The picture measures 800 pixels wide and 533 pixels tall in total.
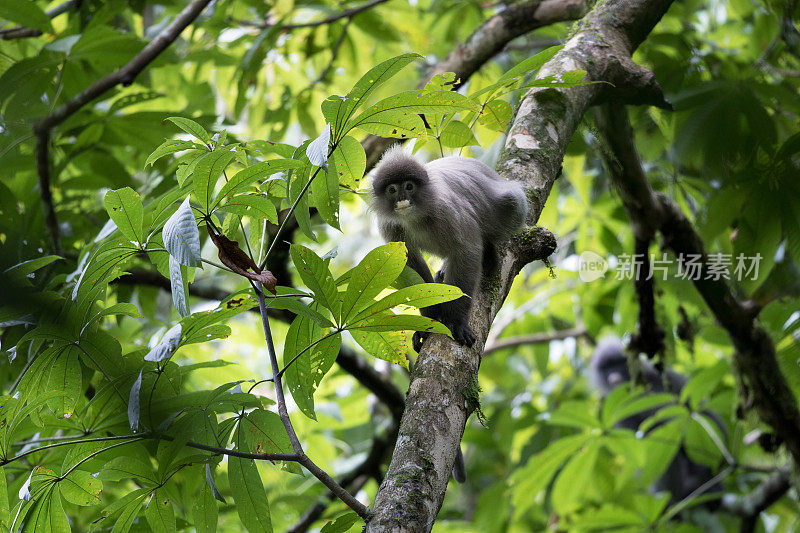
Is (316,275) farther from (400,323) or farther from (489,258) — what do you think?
(489,258)

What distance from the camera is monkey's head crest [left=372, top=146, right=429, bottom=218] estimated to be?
3088mm

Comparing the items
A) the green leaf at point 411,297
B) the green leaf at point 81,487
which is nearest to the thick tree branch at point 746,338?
the green leaf at point 411,297

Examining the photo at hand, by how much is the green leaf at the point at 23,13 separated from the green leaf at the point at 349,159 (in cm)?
213

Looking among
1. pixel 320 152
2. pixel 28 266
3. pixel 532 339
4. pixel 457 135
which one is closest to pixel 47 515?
pixel 28 266

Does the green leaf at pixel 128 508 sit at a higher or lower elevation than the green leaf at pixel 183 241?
lower

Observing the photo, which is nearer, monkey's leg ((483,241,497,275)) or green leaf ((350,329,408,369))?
green leaf ((350,329,408,369))

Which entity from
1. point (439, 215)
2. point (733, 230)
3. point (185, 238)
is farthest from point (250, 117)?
point (185, 238)

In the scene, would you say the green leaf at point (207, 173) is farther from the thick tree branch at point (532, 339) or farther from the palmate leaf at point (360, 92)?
the thick tree branch at point (532, 339)

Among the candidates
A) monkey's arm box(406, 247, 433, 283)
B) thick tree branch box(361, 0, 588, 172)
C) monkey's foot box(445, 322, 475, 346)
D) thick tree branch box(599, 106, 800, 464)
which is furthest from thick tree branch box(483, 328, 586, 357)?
monkey's foot box(445, 322, 475, 346)

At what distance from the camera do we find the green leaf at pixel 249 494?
5.70ft

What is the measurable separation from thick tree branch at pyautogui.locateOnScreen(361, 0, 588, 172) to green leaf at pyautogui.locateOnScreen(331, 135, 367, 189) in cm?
208

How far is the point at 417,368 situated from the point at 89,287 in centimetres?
96

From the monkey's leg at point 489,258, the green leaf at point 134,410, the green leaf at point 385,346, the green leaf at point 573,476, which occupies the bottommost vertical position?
the green leaf at point 573,476

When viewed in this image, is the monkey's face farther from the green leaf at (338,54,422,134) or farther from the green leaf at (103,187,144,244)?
the green leaf at (103,187,144,244)
